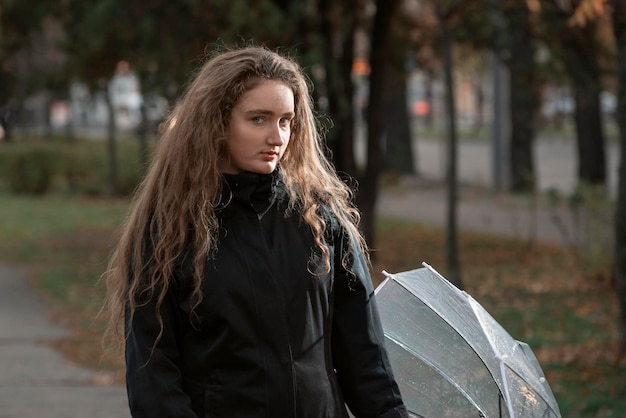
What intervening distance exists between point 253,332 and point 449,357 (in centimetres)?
69

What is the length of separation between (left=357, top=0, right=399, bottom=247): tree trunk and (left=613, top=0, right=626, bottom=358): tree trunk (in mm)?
5810

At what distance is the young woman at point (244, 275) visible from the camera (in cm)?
266

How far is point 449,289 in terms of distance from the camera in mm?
3201

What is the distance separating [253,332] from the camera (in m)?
2.64

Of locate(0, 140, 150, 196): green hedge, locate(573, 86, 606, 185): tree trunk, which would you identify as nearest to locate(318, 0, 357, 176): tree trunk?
locate(573, 86, 606, 185): tree trunk

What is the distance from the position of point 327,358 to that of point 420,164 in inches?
1298

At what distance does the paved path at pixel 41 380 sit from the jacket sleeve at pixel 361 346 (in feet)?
14.2

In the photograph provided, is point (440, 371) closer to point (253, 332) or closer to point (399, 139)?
point (253, 332)

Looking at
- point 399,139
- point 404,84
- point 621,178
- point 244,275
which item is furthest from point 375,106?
point 399,139

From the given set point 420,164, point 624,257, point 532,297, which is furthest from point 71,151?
point 624,257

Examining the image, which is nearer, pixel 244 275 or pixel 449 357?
pixel 244 275

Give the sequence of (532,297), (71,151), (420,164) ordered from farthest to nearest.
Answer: (420,164)
(71,151)
(532,297)

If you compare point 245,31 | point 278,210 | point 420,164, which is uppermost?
point 245,31

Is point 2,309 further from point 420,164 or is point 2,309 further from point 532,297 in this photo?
point 420,164
